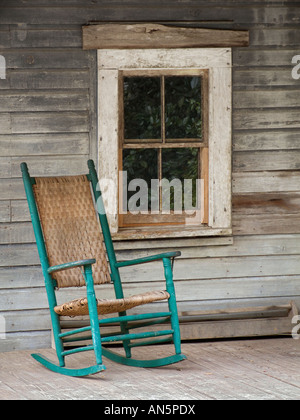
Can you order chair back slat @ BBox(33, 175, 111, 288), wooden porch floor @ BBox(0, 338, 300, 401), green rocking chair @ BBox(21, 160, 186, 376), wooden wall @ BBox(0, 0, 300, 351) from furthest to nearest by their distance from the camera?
wooden wall @ BBox(0, 0, 300, 351) → chair back slat @ BBox(33, 175, 111, 288) → green rocking chair @ BBox(21, 160, 186, 376) → wooden porch floor @ BBox(0, 338, 300, 401)

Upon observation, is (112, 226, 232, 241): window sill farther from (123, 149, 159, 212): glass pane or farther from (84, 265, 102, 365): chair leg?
(84, 265, 102, 365): chair leg

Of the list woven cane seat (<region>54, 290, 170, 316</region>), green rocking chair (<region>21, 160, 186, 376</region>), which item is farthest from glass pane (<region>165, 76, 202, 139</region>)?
woven cane seat (<region>54, 290, 170, 316</region>)

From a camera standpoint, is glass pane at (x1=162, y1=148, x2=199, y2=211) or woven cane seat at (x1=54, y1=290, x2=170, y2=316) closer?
woven cane seat at (x1=54, y1=290, x2=170, y2=316)

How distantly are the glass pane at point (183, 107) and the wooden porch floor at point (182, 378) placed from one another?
4.88 ft

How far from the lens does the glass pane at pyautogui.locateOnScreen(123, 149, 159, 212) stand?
16.1 feet

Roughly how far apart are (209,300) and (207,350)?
1.42 ft

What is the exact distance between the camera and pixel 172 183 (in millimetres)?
4969

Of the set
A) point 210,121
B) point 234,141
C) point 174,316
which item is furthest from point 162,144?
point 174,316

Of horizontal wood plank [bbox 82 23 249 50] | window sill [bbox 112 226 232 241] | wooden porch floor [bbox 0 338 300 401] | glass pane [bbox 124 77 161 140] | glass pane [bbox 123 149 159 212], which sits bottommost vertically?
wooden porch floor [bbox 0 338 300 401]

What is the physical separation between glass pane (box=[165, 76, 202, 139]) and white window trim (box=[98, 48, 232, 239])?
0.37ft

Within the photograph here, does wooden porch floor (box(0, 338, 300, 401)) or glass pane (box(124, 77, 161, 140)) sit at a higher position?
glass pane (box(124, 77, 161, 140))

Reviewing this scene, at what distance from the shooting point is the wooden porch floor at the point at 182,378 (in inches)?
138
